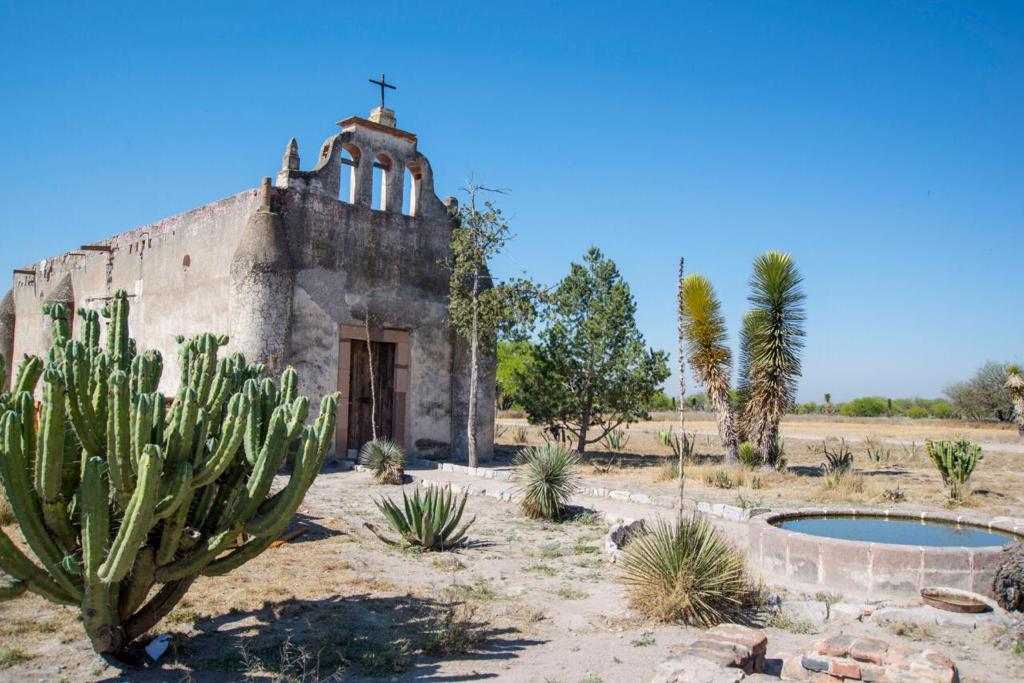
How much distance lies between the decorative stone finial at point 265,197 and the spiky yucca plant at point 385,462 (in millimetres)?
5015

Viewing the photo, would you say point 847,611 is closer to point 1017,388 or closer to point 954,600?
point 954,600

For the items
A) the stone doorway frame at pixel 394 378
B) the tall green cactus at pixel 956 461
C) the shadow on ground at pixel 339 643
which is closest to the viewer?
the shadow on ground at pixel 339 643

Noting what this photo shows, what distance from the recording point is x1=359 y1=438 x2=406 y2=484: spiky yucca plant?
1387cm

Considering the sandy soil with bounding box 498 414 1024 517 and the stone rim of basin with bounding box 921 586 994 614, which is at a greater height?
the sandy soil with bounding box 498 414 1024 517

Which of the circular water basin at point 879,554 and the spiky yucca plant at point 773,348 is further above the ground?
the spiky yucca plant at point 773,348

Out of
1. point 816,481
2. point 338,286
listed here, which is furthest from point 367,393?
point 816,481

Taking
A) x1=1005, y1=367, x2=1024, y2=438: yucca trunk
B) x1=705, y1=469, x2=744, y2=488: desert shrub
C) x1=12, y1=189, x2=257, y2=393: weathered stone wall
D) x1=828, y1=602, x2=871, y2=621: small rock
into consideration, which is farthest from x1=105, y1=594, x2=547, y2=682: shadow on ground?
x1=1005, y1=367, x2=1024, y2=438: yucca trunk

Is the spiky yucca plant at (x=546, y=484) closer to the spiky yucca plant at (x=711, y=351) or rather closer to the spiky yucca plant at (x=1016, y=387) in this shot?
the spiky yucca plant at (x=711, y=351)

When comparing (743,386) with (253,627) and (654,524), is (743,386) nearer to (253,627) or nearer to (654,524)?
(654,524)

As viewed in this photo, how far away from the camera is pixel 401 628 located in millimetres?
6062

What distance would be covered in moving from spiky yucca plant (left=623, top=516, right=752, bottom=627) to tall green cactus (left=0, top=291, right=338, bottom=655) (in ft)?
10.0

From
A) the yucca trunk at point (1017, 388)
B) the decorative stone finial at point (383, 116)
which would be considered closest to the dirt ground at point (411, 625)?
the decorative stone finial at point (383, 116)

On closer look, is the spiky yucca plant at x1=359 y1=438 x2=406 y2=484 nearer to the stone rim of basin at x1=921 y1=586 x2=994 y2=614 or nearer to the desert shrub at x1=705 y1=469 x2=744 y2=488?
the desert shrub at x1=705 y1=469 x2=744 y2=488

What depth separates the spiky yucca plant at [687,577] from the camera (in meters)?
6.35
